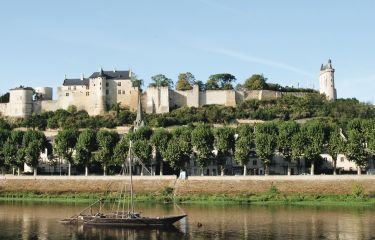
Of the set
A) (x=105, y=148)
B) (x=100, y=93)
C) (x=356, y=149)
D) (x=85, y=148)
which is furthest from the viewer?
(x=100, y=93)

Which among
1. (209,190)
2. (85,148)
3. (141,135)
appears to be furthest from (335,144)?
(85,148)

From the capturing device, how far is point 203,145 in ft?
254

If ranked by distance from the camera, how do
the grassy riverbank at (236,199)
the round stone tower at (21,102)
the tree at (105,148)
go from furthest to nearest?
the round stone tower at (21,102)
the tree at (105,148)
the grassy riverbank at (236,199)

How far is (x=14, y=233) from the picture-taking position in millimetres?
41906

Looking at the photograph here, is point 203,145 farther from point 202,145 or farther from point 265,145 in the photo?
point 265,145

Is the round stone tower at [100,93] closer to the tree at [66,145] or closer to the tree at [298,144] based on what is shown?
the tree at [66,145]

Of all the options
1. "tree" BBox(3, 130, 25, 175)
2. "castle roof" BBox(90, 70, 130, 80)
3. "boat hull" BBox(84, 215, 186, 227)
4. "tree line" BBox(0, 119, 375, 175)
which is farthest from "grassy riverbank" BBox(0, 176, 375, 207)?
"castle roof" BBox(90, 70, 130, 80)

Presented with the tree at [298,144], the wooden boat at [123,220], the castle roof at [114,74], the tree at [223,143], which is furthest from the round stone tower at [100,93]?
the wooden boat at [123,220]

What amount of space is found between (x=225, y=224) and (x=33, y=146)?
42297 mm

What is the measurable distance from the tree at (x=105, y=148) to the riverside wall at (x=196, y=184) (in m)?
4.17

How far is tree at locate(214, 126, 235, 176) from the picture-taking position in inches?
3061

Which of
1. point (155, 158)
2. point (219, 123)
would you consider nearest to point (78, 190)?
point (155, 158)

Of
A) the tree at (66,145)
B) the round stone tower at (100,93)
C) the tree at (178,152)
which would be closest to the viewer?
the tree at (178,152)

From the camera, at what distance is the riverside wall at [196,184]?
2625 inches
